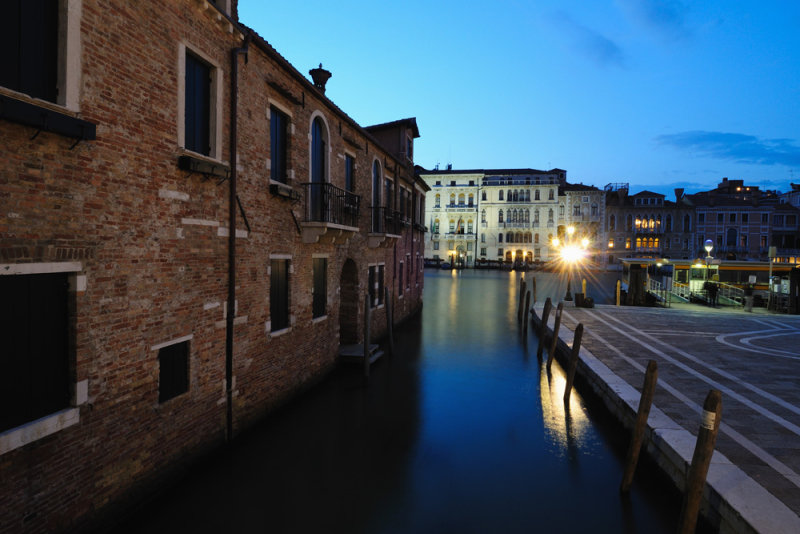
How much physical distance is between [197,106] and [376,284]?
953 centimetres

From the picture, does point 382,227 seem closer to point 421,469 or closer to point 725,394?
point 421,469

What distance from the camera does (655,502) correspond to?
6.56m

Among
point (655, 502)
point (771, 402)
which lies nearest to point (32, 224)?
point (655, 502)

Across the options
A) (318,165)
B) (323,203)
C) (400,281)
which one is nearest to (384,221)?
(318,165)

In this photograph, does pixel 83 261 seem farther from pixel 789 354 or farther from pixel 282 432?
pixel 789 354

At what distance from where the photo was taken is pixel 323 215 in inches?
400

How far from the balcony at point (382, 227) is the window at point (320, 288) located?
3.24m

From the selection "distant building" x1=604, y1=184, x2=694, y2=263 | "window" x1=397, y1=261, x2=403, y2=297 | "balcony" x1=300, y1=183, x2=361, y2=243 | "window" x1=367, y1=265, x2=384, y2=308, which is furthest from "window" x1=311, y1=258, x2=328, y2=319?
"distant building" x1=604, y1=184, x2=694, y2=263

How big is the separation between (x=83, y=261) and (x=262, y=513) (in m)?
4.03

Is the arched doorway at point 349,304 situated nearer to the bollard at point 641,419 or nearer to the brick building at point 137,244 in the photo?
the brick building at point 137,244

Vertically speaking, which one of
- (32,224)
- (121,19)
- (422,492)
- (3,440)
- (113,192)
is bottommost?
(422,492)

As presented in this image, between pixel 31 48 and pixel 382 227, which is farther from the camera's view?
pixel 382 227

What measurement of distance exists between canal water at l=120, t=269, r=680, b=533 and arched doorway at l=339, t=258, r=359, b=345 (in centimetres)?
169

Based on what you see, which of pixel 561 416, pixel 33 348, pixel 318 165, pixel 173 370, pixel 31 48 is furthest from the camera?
pixel 318 165
